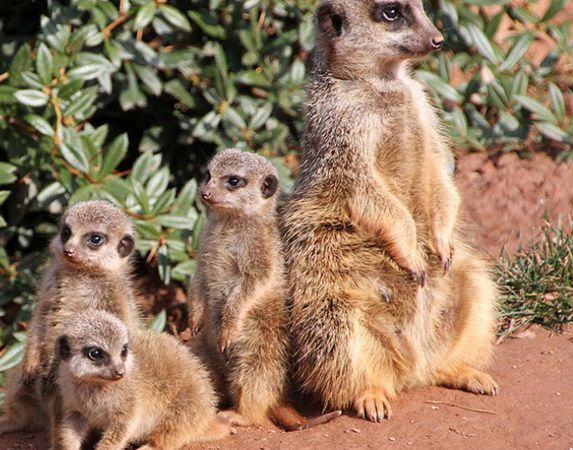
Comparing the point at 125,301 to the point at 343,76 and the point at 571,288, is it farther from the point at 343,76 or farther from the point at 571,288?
the point at 571,288

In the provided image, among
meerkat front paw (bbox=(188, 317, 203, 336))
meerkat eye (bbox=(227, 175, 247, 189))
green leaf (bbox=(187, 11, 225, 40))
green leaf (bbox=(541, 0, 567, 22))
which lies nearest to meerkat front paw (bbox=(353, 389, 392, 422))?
meerkat front paw (bbox=(188, 317, 203, 336))

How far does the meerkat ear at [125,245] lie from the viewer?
445 centimetres

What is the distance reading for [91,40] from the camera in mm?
5539

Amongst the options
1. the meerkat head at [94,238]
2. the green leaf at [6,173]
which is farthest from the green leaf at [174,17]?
the meerkat head at [94,238]

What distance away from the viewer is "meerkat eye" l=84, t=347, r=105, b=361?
373cm

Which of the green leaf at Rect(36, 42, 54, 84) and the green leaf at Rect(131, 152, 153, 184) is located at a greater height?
the green leaf at Rect(36, 42, 54, 84)

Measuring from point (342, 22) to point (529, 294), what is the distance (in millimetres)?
1812

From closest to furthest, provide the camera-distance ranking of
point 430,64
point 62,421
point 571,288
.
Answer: point 62,421
point 571,288
point 430,64

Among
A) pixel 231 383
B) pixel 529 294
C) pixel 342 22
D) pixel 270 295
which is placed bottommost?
pixel 529 294

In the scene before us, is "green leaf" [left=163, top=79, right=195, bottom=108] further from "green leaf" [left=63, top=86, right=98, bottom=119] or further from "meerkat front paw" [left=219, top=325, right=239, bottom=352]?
"meerkat front paw" [left=219, top=325, right=239, bottom=352]

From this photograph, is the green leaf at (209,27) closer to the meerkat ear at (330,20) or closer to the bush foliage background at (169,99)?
the bush foliage background at (169,99)

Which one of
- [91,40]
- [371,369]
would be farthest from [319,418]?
[91,40]

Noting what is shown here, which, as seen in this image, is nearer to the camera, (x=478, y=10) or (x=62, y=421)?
(x=62, y=421)

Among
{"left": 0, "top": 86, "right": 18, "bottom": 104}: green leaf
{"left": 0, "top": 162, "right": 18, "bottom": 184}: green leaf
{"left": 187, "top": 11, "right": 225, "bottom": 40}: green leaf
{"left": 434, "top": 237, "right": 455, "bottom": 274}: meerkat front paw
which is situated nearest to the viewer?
{"left": 434, "top": 237, "right": 455, "bottom": 274}: meerkat front paw
